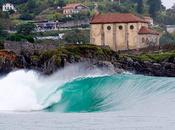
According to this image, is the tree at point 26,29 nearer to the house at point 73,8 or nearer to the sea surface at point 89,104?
the house at point 73,8

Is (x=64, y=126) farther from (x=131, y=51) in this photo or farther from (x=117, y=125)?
(x=131, y=51)

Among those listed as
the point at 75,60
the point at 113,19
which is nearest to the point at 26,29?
the point at 113,19

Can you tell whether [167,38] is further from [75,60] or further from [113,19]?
[75,60]

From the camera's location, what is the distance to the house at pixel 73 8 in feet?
559

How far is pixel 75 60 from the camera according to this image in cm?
7200

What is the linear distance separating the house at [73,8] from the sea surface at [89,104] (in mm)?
119672

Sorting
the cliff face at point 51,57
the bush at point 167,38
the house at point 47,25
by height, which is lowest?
the bush at point 167,38

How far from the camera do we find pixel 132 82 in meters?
45.9

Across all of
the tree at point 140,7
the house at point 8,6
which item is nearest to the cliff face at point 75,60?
the house at point 8,6

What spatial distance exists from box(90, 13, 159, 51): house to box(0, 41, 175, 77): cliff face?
62.8 feet

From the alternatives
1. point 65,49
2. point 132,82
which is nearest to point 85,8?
point 65,49

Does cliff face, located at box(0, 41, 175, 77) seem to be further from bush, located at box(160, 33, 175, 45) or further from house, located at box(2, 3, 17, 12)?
house, located at box(2, 3, 17, 12)

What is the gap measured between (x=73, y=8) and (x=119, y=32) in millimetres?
71247

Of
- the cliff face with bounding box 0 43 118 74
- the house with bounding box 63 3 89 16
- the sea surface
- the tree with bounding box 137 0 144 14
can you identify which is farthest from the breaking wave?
the tree with bounding box 137 0 144 14
